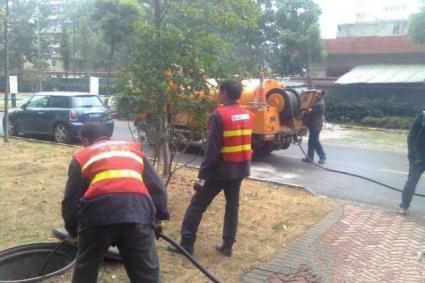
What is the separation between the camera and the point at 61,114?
45.5 ft

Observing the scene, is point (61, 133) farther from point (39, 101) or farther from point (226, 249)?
point (226, 249)

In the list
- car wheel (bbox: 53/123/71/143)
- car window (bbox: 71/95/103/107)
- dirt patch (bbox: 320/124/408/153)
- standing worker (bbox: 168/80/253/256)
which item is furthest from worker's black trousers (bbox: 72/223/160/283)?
dirt patch (bbox: 320/124/408/153)

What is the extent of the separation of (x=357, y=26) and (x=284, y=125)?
71.8 ft

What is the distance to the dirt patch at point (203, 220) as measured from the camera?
4785mm

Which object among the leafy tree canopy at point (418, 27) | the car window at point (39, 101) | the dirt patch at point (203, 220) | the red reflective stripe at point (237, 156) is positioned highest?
the leafy tree canopy at point (418, 27)

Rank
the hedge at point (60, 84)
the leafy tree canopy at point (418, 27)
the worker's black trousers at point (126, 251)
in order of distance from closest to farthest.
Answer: the worker's black trousers at point (126, 251)
the leafy tree canopy at point (418, 27)
the hedge at point (60, 84)

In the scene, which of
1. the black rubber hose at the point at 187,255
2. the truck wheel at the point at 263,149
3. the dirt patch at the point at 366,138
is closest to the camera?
the black rubber hose at the point at 187,255

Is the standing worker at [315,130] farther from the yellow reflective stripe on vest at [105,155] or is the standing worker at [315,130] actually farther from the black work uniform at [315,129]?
the yellow reflective stripe on vest at [105,155]

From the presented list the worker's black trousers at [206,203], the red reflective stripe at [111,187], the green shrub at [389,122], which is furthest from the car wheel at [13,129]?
the green shrub at [389,122]

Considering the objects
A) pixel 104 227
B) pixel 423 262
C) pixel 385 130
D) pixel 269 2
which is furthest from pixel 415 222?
pixel 269 2

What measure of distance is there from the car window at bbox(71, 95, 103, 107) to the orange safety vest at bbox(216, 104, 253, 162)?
9.87 metres

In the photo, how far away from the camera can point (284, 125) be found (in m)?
12.1

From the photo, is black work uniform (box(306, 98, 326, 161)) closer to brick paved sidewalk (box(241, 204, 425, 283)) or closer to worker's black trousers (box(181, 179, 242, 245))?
brick paved sidewalk (box(241, 204, 425, 283))

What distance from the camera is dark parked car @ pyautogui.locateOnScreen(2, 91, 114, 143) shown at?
44.9ft
